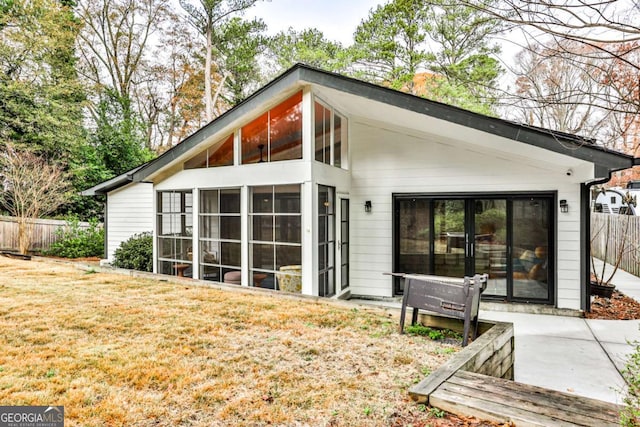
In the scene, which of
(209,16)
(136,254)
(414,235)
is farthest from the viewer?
(209,16)

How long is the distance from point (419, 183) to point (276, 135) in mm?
2852

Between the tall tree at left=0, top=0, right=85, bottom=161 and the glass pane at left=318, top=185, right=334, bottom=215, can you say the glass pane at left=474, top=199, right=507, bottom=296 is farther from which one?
the tall tree at left=0, top=0, right=85, bottom=161

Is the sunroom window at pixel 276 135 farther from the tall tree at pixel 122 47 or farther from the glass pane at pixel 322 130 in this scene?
the tall tree at pixel 122 47

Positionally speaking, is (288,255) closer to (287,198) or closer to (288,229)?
(288,229)

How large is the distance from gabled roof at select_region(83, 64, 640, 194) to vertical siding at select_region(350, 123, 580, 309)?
121 centimetres

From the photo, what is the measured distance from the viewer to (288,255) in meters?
6.36

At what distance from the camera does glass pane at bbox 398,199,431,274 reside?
7031 mm

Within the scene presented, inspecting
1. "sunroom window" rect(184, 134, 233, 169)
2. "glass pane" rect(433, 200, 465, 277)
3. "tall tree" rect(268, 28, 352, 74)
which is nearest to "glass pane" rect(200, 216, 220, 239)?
"sunroom window" rect(184, 134, 233, 169)

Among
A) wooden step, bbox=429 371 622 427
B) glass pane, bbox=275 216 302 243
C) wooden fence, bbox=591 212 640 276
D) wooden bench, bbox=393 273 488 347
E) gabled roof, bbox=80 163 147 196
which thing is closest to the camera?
wooden step, bbox=429 371 622 427

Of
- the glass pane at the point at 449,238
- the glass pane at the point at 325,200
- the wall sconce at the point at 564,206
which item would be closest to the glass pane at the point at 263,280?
the glass pane at the point at 325,200

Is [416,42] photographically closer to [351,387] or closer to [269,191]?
[269,191]

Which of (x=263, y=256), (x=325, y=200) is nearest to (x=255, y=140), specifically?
(x=325, y=200)

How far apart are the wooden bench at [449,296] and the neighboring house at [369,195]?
2.41 m

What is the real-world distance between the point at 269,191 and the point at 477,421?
5.02m
